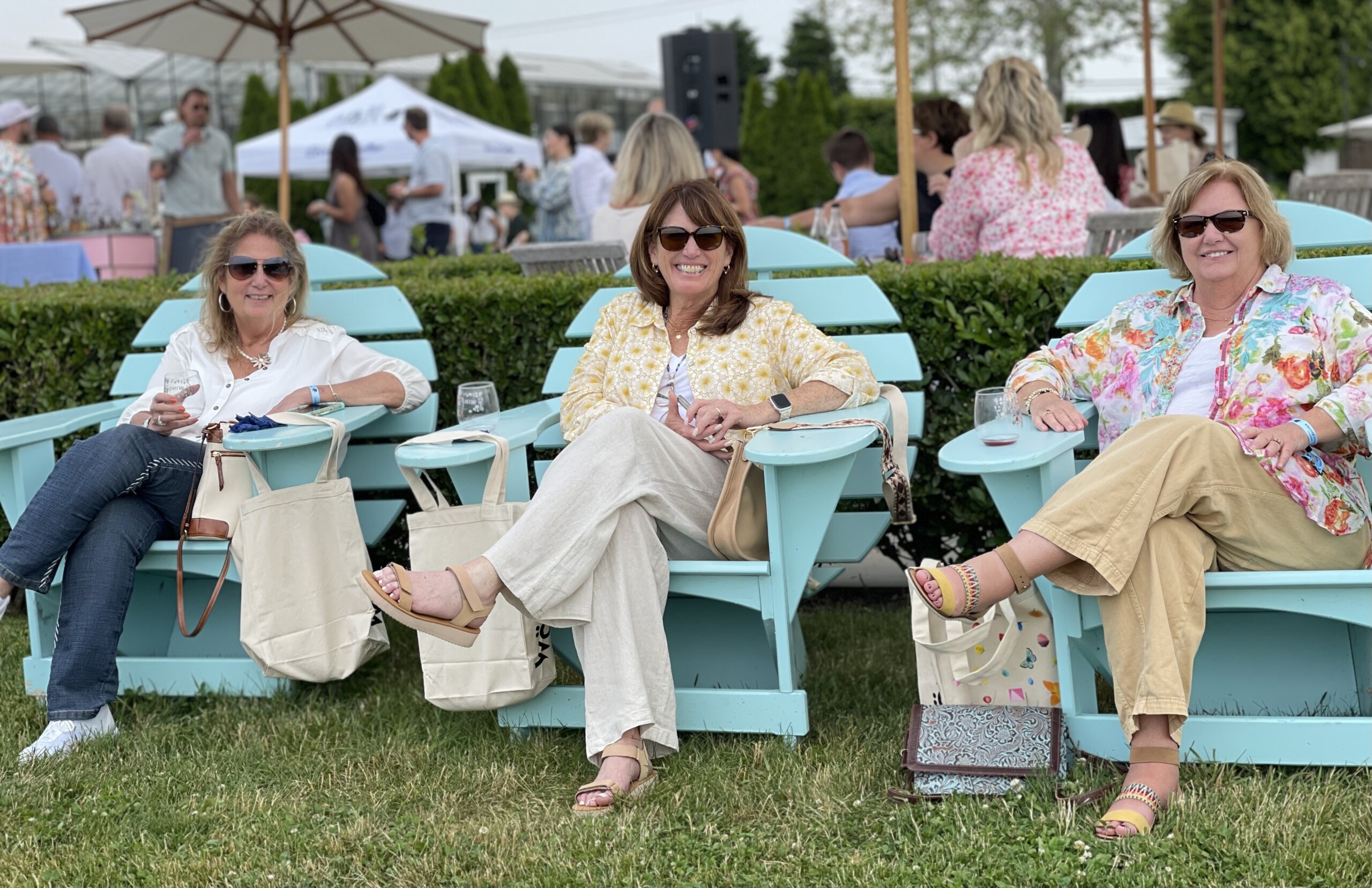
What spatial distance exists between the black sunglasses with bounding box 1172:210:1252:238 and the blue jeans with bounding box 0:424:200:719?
2.43m

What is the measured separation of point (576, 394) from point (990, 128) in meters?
2.39

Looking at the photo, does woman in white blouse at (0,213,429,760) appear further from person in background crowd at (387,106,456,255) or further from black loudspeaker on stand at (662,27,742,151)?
black loudspeaker on stand at (662,27,742,151)

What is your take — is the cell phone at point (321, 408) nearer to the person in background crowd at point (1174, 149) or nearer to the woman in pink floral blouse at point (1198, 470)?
the woman in pink floral blouse at point (1198, 470)

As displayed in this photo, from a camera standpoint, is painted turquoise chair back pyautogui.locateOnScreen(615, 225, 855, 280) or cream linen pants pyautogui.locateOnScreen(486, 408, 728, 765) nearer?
cream linen pants pyautogui.locateOnScreen(486, 408, 728, 765)

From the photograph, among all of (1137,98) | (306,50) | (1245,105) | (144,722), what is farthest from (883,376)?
(1137,98)

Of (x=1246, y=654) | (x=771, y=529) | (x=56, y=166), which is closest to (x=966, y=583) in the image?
(x=771, y=529)

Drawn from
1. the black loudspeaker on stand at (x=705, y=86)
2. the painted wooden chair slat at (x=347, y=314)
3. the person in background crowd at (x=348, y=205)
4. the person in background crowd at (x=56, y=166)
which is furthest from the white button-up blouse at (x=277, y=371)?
the black loudspeaker on stand at (x=705, y=86)

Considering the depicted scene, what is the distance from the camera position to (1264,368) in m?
2.87

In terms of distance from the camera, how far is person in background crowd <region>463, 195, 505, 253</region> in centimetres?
1523

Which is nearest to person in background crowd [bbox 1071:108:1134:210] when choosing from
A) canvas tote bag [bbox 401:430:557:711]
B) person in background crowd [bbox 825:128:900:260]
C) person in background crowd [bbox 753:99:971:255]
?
person in background crowd [bbox 825:128:900:260]

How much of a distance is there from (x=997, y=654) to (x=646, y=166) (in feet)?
10.9

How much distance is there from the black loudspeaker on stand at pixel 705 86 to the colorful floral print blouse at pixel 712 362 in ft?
27.1

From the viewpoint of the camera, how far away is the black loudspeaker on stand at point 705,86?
37.8ft

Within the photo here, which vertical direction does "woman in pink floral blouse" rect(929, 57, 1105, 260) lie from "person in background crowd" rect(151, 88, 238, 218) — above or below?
below
